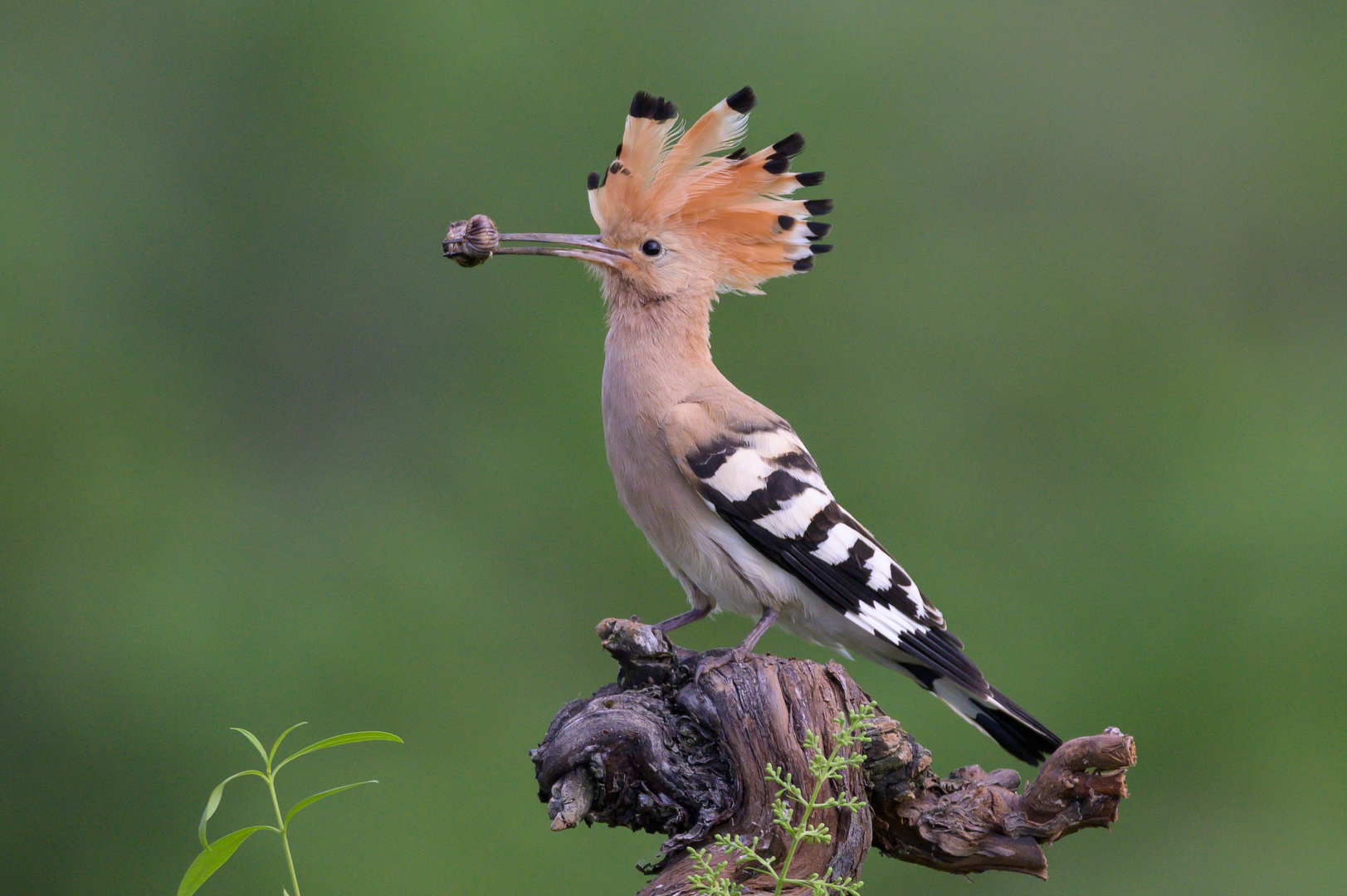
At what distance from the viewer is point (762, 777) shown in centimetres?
124

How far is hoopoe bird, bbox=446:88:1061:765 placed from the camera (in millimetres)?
1496

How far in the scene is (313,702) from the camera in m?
2.77

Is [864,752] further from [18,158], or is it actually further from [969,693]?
[18,158]

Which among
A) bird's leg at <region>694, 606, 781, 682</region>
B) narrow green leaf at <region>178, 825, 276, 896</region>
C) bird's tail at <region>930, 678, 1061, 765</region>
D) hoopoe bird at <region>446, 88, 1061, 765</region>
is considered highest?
hoopoe bird at <region>446, 88, 1061, 765</region>

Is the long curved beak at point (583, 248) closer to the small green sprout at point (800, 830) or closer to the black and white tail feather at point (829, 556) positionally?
the black and white tail feather at point (829, 556)

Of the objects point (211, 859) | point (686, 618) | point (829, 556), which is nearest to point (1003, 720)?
point (829, 556)

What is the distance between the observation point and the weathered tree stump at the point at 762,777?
1236 mm

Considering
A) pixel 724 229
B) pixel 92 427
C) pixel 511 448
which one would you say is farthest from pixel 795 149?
pixel 92 427

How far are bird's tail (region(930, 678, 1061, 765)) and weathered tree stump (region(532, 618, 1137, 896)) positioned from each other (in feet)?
0.45

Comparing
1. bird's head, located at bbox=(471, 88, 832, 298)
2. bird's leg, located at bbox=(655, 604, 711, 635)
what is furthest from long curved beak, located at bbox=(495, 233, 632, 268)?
bird's leg, located at bbox=(655, 604, 711, 635)

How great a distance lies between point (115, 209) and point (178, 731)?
125 cm

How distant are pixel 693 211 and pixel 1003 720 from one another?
2.55 feet

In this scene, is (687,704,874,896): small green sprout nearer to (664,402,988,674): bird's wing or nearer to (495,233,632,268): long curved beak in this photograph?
(664,402,988,674): bird's wing

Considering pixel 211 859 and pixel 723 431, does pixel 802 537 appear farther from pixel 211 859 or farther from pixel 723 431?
pixel 211 859
